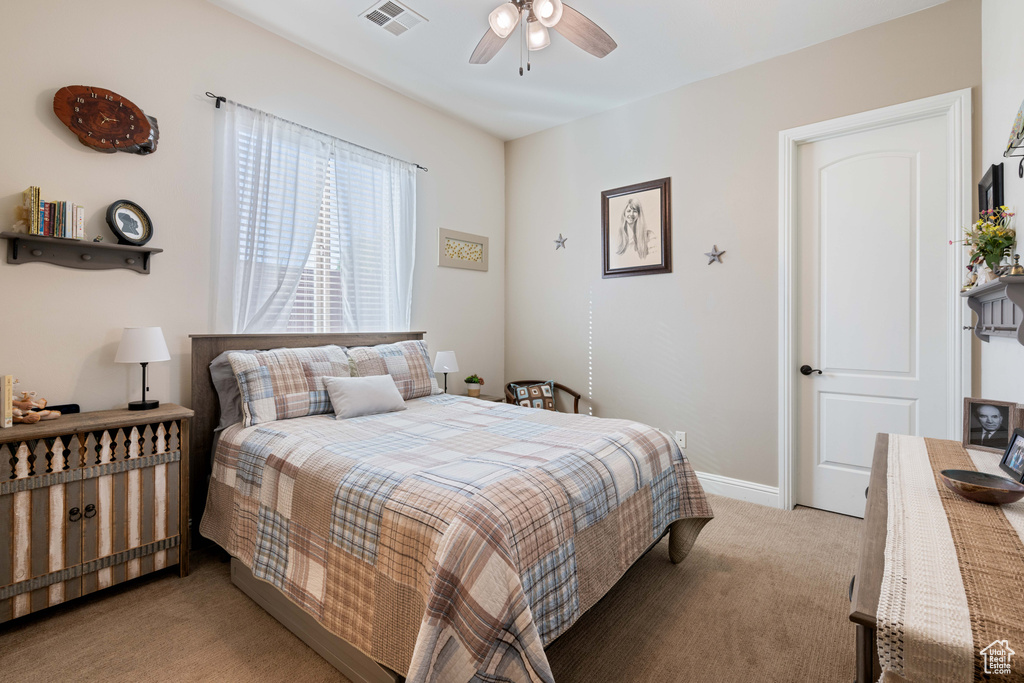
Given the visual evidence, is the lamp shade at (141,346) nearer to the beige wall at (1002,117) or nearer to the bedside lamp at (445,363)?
the bedside lamp at (445,363)

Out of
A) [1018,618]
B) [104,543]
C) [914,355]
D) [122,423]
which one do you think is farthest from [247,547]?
[914,355]

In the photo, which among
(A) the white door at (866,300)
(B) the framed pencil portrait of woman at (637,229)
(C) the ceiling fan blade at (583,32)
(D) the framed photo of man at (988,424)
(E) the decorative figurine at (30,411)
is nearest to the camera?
(D) the framed photo of man at (988,424)

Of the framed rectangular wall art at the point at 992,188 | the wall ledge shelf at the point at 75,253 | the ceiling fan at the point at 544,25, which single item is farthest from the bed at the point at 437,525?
the framed rectangular wall art at the point at 992,188

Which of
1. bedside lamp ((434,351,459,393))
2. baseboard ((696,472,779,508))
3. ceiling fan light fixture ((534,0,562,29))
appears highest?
ceiling fan light fixture ((534,0,562,29))

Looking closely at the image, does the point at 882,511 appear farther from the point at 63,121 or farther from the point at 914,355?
the point at 63,121

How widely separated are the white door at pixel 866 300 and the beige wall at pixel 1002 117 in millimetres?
264

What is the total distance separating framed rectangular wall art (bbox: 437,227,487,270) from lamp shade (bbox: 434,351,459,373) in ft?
2.77

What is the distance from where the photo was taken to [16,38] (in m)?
2.07

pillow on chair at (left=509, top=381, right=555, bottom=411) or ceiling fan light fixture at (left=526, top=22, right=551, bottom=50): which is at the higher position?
ceiling fan light fixture at (left=526, top=22, right=551, bottom=50)

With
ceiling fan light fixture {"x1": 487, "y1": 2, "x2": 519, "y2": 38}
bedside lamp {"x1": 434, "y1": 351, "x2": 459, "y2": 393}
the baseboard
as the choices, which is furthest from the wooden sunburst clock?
the baseboard

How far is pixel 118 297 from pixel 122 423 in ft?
2.38

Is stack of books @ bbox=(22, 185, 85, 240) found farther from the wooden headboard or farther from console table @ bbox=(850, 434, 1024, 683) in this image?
console table @ bbox=(850, 434, 1024, 683)

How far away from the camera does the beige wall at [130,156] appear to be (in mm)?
2109

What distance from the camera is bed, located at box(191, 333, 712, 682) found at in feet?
4.10
